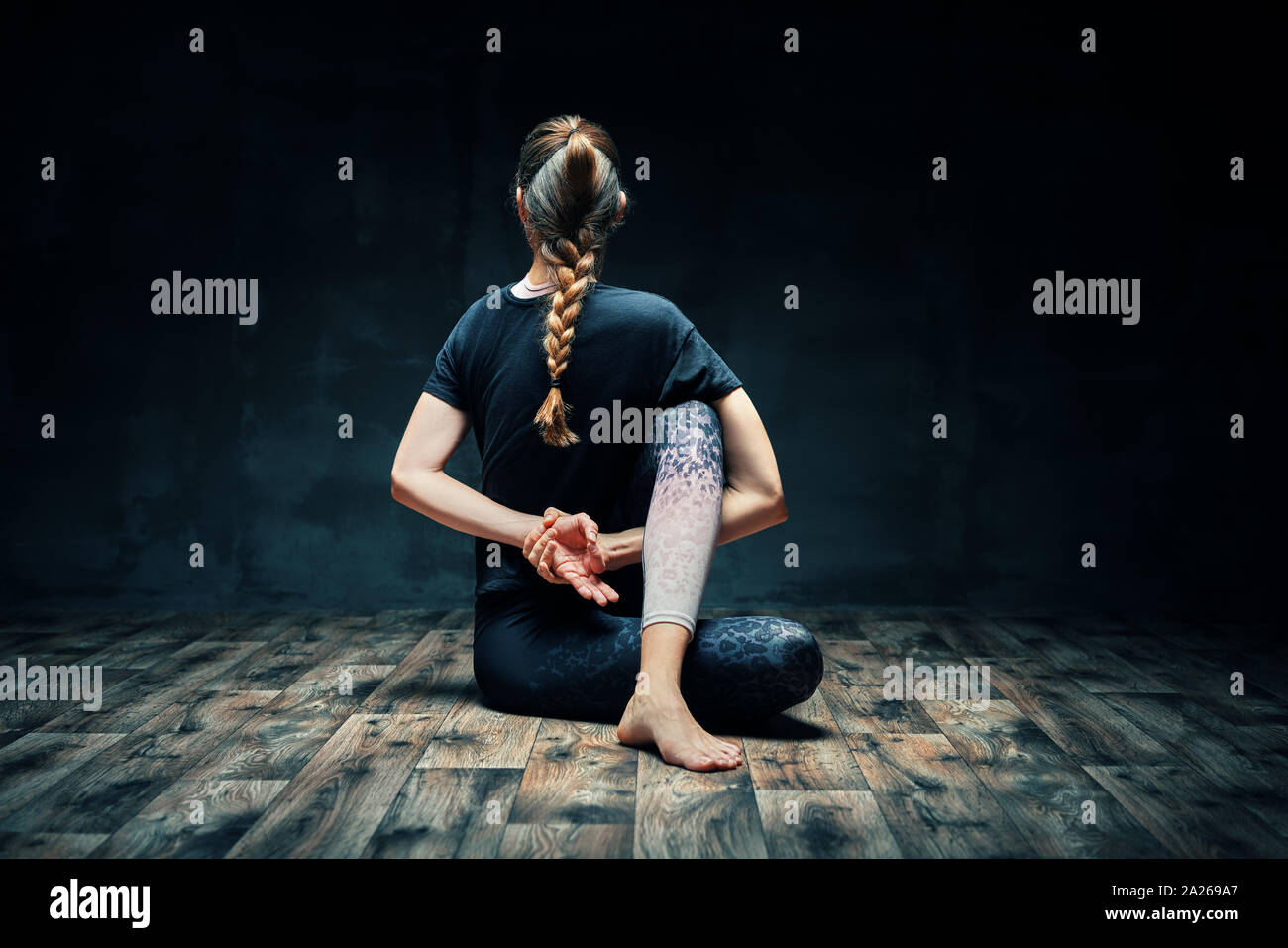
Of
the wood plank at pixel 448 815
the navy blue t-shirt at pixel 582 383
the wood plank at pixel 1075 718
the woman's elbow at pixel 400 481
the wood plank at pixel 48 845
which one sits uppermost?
the navy blue t-shirt at pixel 582 383

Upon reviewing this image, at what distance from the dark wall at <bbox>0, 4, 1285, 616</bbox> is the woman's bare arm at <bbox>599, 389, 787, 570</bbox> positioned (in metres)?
1.66

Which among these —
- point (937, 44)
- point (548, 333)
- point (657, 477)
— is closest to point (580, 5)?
point (937, 44)

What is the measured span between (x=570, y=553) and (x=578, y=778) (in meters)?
0.43

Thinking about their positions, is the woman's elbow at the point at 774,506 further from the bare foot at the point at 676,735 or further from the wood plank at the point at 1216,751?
the wood plank at the point at 1216,751

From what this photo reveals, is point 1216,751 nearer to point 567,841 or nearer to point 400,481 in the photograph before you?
point 567,841

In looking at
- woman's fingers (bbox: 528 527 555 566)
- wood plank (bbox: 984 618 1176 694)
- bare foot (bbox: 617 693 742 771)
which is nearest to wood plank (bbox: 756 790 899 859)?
bare foot (bbox: 617 693 742 771)

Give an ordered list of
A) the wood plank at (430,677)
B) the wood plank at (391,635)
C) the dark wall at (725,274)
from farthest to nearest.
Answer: the dark wall at (725,274), the wood plank at (391,635), the wood plank at (430,677)

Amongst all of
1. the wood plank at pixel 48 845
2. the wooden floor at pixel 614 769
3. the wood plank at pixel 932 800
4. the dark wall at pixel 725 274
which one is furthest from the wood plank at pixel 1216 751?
the wood plank at pixel 48 845

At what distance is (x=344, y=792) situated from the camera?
1723 mm

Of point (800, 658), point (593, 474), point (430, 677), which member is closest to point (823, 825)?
point (800, 658)

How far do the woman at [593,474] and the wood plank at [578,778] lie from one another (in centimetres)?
6

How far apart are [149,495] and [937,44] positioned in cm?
329

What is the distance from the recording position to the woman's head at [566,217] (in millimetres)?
2000

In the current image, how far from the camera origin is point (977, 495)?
12.2ft
